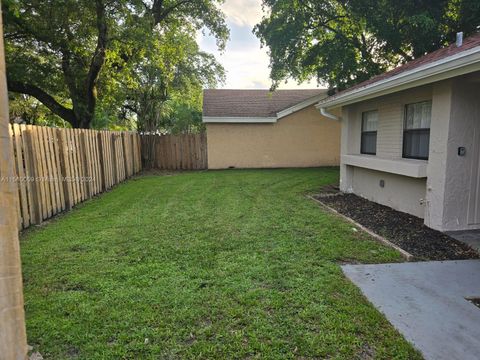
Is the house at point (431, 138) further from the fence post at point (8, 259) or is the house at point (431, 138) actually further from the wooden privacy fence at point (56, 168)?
the wooden privacy fence at point (56, 168)

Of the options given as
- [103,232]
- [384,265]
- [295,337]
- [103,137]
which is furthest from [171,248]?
[103,137]

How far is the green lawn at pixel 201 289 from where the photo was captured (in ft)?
7.55

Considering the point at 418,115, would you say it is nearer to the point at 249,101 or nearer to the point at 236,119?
the point at 236,119

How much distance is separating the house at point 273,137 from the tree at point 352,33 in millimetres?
2241

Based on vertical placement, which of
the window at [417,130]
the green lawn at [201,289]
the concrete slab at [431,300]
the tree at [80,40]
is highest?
the tree at [80,40]

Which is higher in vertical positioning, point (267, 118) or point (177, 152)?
point (267, 118)

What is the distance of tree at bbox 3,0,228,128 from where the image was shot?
10055mm

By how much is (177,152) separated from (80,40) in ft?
20.6

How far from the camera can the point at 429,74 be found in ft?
14.8

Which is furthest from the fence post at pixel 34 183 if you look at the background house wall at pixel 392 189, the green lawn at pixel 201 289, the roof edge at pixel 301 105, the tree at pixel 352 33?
the roof edge at pixel 301 105

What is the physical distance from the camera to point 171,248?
429 centimetres

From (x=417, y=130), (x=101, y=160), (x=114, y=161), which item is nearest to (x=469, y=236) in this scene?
(x=417, y=130)

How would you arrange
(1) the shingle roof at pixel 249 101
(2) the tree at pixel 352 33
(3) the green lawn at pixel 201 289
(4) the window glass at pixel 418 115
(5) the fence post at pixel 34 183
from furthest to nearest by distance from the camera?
(1) the shingle roof at pixel 249 101, (2) the tree at pixel 352 33, (4) the window glass at pixel 418 115, (5) the fence post at pixel 34 183, (3) the green lawn at pixel 201 289

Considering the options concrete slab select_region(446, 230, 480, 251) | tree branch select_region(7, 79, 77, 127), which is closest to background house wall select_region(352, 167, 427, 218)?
concrete slab select_region(446, 230, 480, 251)
